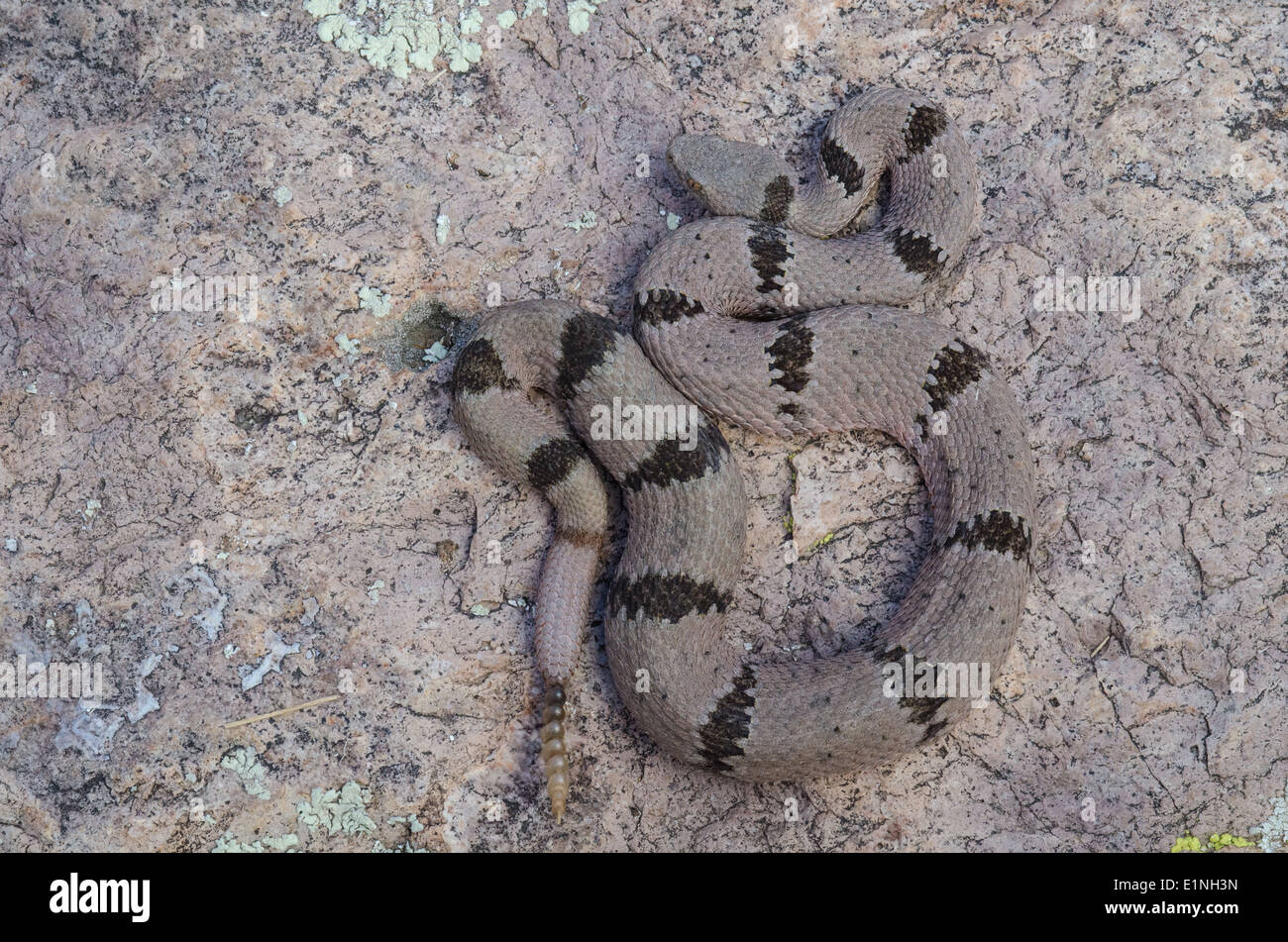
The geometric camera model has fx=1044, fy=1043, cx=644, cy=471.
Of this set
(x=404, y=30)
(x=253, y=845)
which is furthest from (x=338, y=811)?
(x=404, y=30)

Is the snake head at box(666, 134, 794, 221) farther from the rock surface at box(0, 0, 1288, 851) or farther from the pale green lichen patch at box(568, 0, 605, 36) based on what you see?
the pale green lichen patch at box(568, 0, 605, 36)

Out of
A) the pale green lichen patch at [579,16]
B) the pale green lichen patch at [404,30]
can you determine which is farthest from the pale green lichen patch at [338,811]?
the pale green lichen patch at [579,16]

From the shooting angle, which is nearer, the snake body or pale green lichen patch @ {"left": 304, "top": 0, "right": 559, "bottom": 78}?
the snake body

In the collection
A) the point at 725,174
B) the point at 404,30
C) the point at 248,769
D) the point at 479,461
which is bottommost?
the point at 248,769

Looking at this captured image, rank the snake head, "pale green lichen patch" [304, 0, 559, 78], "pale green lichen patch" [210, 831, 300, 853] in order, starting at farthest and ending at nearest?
"pale green lichen patch" [304, 0, 559, 78]
the snake head
"pale green lichen patch" [210, 831, 300, 853]

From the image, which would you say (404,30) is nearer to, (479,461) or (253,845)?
(479,461)

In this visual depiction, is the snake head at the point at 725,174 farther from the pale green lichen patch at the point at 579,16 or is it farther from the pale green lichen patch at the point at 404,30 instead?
the pale green lichen patch at the point at 404,30

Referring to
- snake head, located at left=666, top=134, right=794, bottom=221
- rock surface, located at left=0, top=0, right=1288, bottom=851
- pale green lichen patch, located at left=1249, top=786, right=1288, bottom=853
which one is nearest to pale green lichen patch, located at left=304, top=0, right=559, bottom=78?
rock surface, located at left=0, top=0, right=1288, bottom=851

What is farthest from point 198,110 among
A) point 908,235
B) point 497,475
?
point 908,235
